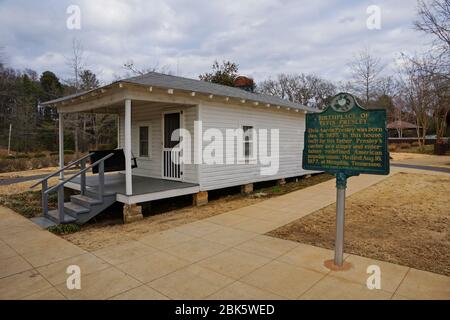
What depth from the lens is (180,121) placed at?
27.4ft

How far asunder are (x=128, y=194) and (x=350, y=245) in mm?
4490

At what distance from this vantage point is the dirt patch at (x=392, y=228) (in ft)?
14.1

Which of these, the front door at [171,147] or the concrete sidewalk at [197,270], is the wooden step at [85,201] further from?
the front door at [171,147]

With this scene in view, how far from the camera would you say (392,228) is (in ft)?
18.4

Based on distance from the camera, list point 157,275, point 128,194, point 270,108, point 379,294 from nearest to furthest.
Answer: point 379,294
point 157,275
point 128,194
point 270,108

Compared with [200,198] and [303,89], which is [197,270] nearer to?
[200,198]

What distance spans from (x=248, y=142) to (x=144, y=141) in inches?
135

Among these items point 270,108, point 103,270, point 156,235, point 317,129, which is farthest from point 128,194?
point 270,108

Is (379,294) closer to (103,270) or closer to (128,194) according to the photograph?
(103,270)

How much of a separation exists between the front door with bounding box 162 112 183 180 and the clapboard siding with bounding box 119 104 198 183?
0.65ft

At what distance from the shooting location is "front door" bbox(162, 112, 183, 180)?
8539 millimetres

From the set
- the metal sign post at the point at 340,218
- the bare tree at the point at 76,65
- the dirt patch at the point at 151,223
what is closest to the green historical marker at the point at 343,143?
the metal sign post at the point at 340,218

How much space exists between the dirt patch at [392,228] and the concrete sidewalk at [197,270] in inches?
15.1

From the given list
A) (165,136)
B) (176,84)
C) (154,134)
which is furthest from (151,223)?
(154,134)
